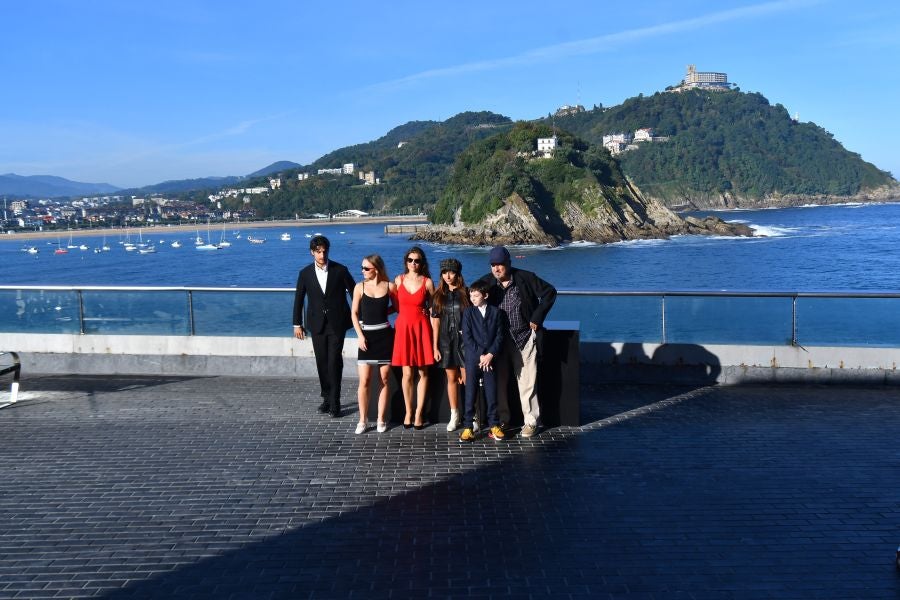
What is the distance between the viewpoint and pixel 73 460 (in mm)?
7078

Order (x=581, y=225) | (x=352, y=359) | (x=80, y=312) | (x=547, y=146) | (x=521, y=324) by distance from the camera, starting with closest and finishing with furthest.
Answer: (x=521, y=324) → (x=352, y=359) → (x=80, y=312) → (x=581, y=225) → (x=547, y=146)

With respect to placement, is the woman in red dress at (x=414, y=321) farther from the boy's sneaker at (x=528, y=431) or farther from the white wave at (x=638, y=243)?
the white wave at (x=638, y=243)

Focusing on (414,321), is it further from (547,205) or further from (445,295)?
(547,205)

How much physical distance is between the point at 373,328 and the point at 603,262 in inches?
3685

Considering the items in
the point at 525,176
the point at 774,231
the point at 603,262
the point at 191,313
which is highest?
the point at 525,176

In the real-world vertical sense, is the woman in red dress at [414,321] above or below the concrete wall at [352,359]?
above

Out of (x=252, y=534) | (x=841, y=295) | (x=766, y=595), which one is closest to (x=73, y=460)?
(x=252, y=534)

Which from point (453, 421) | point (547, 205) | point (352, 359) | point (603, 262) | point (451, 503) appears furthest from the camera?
point (547, 205)

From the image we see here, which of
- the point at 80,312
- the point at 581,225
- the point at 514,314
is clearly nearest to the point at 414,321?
the point at 514,314

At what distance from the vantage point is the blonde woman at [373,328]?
7863 mm

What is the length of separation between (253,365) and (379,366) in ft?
10.3

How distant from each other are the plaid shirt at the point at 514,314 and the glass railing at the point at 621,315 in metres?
2.10

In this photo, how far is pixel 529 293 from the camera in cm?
769

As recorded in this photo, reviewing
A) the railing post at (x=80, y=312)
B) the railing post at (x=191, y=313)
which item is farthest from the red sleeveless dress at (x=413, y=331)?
the railing post at (x=80, y=312)
